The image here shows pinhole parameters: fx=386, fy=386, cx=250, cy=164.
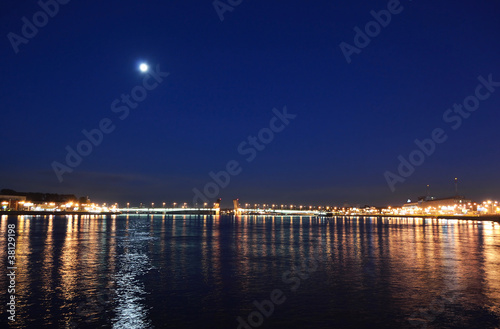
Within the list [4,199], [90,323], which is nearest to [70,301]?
[90,323]

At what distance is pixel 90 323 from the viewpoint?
1431cm

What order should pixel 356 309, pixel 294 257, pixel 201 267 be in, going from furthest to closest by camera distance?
pixel 294 257
pixel 201 267
pixel 356 309

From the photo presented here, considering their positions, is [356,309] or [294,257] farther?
[294,257]

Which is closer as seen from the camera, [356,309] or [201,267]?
[356,309]

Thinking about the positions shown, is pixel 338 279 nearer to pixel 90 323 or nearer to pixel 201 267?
pixel 201 267

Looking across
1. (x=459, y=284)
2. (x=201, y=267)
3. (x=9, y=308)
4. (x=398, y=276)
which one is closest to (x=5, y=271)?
(x=9, y=308)

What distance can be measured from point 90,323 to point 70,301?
12.2 ft

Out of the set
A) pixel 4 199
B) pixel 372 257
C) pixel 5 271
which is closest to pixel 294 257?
pixel 372 257

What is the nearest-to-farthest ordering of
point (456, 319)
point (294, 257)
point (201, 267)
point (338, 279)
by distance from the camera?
point (456, 319)
point (338, 279)
point (201, 267)
point (294, 257)

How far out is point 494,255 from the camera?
1351 inches

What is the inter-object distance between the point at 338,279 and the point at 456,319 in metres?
8.39

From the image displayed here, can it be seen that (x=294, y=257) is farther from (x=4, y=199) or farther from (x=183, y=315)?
(x=4, y=199)

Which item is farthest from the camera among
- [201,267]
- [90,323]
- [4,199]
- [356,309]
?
[4,199]

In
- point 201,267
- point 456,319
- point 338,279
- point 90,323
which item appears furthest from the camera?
point 201,267
